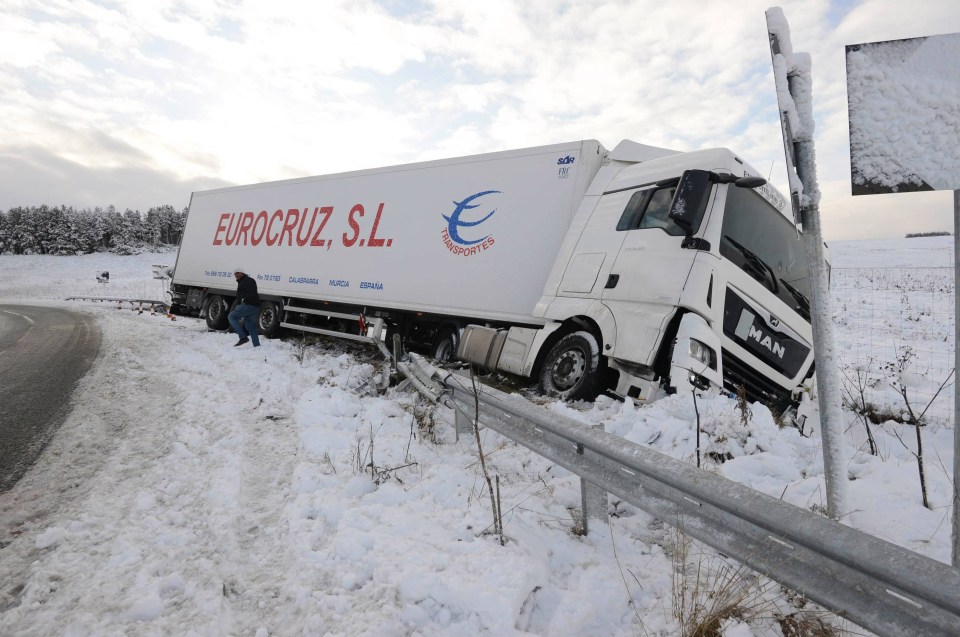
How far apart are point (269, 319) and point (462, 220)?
5957mm

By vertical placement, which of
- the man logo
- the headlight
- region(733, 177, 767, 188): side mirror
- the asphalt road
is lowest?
the asphalt road

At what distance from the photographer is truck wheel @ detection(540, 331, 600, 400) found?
212 inches

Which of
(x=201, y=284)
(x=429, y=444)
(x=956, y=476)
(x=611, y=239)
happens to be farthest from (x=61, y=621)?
(x=201, y=284)

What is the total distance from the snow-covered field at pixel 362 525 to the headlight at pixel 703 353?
602mm

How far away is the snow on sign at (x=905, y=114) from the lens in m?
1.82

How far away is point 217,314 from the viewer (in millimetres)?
12992

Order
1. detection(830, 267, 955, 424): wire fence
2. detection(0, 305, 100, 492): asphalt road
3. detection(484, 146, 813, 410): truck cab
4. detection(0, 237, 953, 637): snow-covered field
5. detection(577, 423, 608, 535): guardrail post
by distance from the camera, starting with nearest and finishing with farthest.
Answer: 1. detection(0, 237, 953, 637): snow-covered field
2. detection(577, 423, 608, 535): guardrail post
3. detection(0, 305, 100, 492): asphalt road
4. detection(484, 146, 813, 410): truck cab
5. detection(830, 267, 955, 424): wire fence

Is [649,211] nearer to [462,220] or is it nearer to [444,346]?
[462,220]

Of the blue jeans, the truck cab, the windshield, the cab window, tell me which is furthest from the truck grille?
the blue jeans

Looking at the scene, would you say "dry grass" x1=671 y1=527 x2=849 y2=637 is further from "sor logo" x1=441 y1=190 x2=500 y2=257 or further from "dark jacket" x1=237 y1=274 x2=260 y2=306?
"dark jacket" x1=237 y1=274 x2=260 y2=306

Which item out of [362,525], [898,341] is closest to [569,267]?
[362,525]

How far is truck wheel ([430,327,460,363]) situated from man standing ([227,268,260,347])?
4.12 meters

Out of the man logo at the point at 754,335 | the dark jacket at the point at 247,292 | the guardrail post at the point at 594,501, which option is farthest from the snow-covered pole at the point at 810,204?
the dark jacket at the point at 247,292

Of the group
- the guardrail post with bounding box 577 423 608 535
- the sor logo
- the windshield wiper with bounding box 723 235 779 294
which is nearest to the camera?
the guardrail post with bounding box 577 423 608 535
